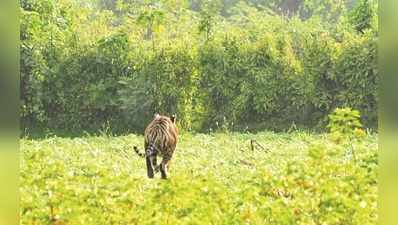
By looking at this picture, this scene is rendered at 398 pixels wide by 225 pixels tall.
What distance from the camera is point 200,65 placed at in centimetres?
570

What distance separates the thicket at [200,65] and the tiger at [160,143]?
1.41 metres

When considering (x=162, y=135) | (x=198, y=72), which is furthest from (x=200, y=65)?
(x=162, y=135)

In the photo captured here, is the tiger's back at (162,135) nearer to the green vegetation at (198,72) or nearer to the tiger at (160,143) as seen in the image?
the tiger at (160,143)

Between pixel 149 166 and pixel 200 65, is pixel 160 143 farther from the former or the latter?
pixel 200 65

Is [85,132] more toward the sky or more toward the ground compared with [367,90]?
more toward the ground

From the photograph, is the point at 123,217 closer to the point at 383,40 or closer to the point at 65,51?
the point at 383,40

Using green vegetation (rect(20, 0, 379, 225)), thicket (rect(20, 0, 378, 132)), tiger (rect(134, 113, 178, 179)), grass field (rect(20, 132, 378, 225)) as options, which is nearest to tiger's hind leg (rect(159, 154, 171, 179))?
tiger (rect(134, 113, 178, 179))

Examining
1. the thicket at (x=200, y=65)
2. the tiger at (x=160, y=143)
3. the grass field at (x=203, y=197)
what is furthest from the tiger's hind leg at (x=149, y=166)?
the thicket at (x=200, y=65)

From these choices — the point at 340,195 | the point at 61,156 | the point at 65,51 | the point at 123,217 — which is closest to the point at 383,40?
the point at 340,195

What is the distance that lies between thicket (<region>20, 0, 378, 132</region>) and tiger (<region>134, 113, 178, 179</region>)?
1415 millimetres

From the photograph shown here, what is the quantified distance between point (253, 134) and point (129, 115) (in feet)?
3.48

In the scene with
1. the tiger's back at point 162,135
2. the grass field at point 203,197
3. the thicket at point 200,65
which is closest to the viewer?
the grass field at point 203,197

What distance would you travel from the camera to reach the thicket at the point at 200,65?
564 centimetres

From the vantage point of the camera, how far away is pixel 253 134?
5.36 metres
